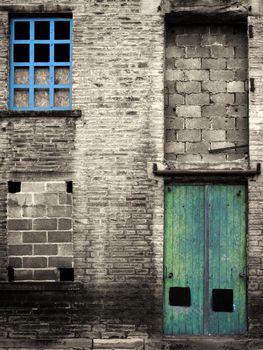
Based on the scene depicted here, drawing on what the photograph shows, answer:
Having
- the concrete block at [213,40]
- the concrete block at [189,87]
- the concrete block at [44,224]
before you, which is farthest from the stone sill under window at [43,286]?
the concrete block at [213,40]

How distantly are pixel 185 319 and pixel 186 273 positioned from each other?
754 millimetres

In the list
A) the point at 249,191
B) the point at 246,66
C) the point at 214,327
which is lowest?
the point at 214,327

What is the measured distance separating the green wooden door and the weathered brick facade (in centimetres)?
23

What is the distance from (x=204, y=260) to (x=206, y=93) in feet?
9.28

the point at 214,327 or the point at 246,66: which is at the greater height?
the point at 246,66

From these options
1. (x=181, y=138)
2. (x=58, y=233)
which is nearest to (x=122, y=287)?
(x=58, y=233)

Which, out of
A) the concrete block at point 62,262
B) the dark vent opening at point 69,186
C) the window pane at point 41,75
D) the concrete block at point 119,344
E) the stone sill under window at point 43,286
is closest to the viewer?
the concrete block at point 119,344

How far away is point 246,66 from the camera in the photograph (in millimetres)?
10383

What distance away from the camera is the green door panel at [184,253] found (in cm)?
1006

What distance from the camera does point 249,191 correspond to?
32.7ft

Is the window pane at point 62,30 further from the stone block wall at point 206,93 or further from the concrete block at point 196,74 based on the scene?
the concrete block at point 196,74

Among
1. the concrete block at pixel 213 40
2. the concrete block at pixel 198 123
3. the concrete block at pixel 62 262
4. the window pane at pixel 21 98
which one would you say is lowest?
the concrete block at pixel 62 262

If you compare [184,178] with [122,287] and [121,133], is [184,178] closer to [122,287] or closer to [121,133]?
[121,133]

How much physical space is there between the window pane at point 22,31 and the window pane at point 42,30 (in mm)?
157
